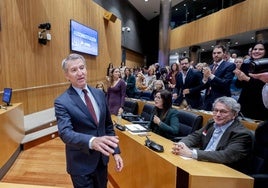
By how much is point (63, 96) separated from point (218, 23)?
314 inches

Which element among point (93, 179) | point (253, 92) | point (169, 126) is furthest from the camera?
point (169, 126)

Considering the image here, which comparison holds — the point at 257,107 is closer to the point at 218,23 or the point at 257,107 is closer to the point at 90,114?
the point at 90,114

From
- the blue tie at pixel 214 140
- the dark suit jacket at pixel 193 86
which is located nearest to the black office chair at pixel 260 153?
the blue tie at pixel 214 140

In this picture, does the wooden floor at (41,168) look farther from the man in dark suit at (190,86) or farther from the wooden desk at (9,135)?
the man in dark suit at (190,86)

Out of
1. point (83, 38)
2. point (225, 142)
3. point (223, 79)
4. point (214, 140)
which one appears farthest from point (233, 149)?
point (83, 38)

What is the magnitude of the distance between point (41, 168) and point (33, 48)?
2.38 m

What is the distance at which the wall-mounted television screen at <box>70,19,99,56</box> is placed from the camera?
545 cm

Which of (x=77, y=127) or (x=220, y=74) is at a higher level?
(x=220, y=74)

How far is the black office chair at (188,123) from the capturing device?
2.35m

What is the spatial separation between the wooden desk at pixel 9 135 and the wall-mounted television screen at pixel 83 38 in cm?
272

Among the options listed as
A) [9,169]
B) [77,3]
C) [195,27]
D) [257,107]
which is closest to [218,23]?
[195,27]

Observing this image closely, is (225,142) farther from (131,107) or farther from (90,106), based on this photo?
(131,107)

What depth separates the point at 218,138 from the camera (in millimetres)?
1753

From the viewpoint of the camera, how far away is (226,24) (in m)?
7.53
